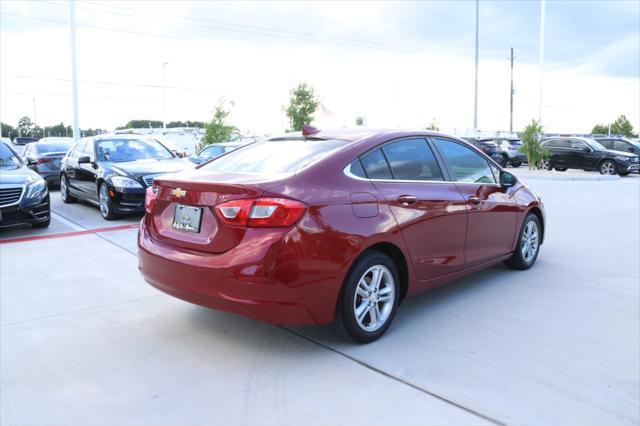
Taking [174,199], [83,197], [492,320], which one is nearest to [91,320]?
[174,199]

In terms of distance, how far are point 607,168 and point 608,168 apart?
0.04m

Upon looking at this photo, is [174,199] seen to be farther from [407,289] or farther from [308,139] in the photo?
[407,289]

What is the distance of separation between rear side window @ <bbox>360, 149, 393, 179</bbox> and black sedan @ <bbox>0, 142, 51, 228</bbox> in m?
6.06

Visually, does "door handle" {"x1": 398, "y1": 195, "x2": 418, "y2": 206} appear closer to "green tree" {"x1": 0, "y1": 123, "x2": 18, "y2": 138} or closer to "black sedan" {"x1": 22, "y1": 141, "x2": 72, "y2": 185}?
"black sedan" {"x1": 22, "y1": 141, "x2": 72, "y2": 185}

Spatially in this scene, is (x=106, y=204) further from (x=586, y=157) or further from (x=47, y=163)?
(x=586, y=157)

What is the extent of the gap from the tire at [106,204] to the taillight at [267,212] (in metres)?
6.47

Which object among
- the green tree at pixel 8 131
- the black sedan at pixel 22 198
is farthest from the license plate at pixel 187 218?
the green tree at pixel 8 131

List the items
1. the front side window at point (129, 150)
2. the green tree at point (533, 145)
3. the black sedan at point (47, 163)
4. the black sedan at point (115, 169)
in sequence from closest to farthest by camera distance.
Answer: the black sedan at point (115, 169)
the front side window at point (129, 150)
the black sedan at point (47, 163)
the green tree at point (533, 145)

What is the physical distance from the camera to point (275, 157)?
168 inches

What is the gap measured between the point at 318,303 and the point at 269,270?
418 millimetres

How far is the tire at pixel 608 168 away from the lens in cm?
2183

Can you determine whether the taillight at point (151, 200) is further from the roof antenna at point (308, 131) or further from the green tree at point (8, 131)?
the green tree at point (8, 131)

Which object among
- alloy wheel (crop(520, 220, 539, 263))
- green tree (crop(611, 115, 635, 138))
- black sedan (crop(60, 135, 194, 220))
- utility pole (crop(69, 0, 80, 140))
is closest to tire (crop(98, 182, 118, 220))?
black sedan (crop(60, 135, 194, 220))

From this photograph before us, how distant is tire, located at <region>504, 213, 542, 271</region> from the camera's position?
5.90 metres
